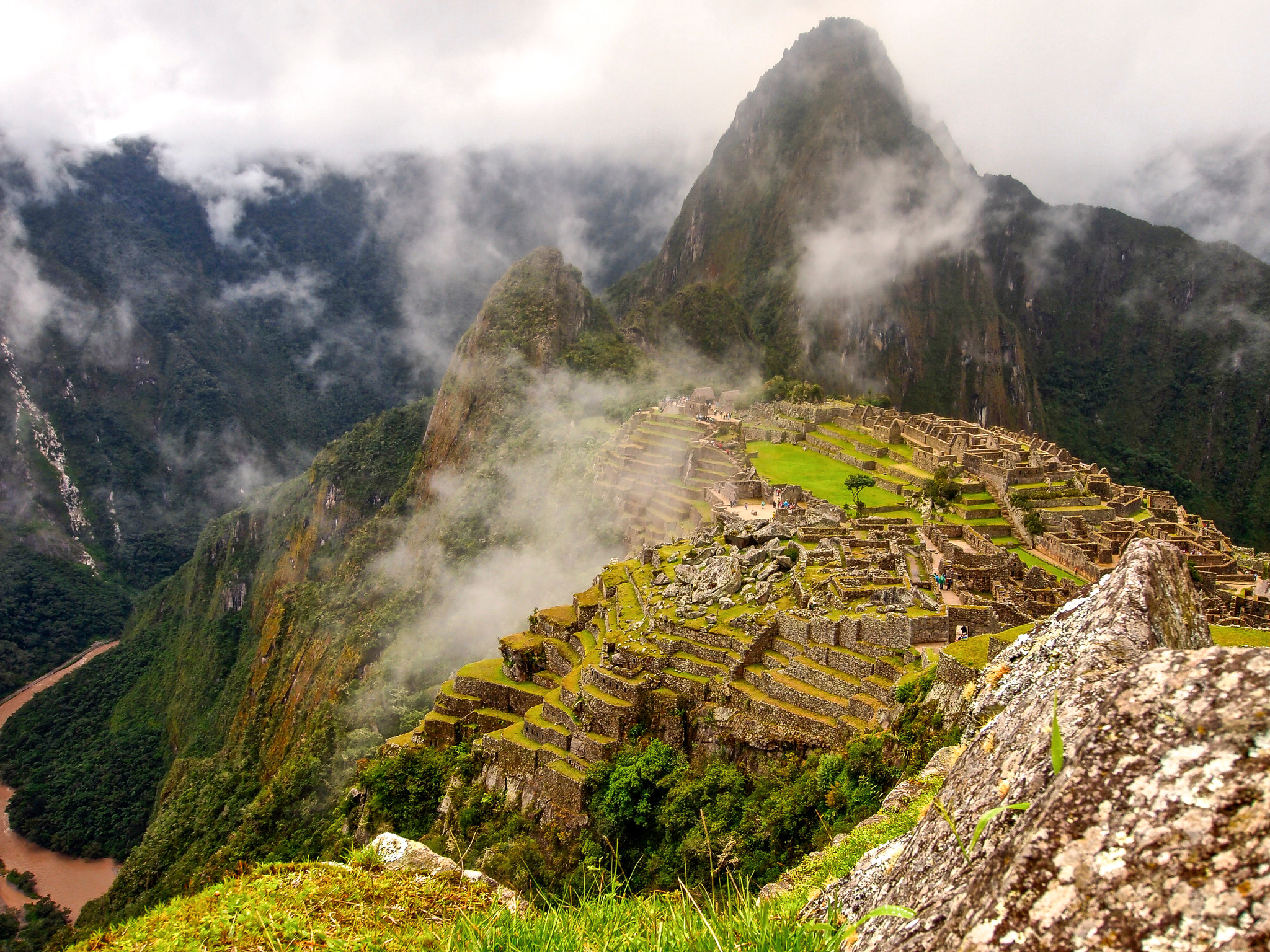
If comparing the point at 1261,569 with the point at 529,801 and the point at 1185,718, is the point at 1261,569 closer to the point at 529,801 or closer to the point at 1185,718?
the point at 529,801

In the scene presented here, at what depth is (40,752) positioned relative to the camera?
72500 millimetres

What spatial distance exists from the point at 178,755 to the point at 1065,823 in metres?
83.9

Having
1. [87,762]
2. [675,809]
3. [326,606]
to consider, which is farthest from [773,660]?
[87,762]

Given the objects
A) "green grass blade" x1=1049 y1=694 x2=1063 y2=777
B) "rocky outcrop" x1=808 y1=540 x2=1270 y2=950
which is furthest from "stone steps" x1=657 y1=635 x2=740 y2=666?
"green grass blade" x1=1049 y1=694 x2=1063 y2=777

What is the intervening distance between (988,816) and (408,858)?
4267 mm

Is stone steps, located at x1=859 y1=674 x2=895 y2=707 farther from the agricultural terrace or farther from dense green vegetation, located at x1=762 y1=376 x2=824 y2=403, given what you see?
dense green vegetation, located at x1=762 y1=376 x2=824 y2=403

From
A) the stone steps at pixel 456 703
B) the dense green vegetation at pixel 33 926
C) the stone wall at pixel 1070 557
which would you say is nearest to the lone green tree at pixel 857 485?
the stone wall at pixel 1070 557

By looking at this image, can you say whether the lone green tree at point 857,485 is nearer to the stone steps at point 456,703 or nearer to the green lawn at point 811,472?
the green lawn at point 811,472

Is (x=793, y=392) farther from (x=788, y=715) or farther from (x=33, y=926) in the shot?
(x=33, y=926)

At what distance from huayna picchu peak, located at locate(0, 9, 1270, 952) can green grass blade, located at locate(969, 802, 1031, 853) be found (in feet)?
0.18

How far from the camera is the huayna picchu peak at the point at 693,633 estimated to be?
2.78 m

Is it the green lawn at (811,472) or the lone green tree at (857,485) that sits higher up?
the green lawn at (811,472)

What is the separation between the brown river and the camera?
51562mm

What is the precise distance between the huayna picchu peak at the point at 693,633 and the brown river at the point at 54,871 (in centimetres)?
30
